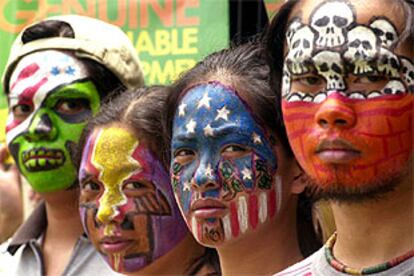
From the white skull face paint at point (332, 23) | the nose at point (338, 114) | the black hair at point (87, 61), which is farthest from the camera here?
the black hair at point (87, 61)

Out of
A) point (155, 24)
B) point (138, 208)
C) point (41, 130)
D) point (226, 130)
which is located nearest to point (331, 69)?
point (226, 130)

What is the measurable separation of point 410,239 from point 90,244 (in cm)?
187

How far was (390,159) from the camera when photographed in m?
2.84

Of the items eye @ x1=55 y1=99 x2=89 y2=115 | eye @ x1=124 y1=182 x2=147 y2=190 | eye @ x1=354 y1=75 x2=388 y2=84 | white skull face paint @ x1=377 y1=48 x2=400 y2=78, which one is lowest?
eye @ x1=124 y1=182 x2=147 y2=190

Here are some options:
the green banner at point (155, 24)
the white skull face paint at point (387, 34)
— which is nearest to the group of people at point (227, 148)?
the white skull face paint at point (387, 34)

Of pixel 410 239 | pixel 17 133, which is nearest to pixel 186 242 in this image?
pixel 17 133

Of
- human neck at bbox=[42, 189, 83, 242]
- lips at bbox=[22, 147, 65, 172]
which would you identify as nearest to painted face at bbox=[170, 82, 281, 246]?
lips at bbox=[22, 147, 65, 172]

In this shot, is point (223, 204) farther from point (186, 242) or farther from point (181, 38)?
point (181, 38)

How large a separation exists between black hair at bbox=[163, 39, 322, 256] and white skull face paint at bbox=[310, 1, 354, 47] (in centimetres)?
39

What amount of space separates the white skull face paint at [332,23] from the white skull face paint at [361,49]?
0.03 meters

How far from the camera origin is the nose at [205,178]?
3387mm

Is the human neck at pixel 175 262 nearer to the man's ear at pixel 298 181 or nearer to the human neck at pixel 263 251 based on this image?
the human neck at pixel 263 251

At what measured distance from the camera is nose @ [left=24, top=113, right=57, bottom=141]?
14.3ft

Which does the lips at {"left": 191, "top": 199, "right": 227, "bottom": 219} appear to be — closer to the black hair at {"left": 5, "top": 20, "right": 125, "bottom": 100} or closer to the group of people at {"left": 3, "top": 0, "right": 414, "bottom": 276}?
the group of people at {"left": 3, "top": 0, "right": 414, "bottom": 276}
